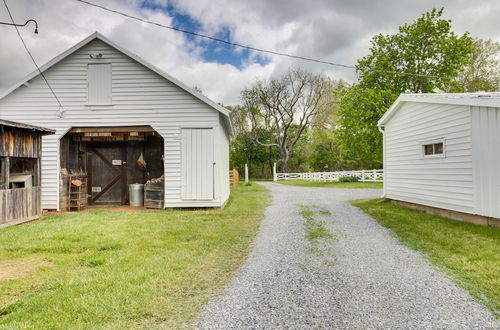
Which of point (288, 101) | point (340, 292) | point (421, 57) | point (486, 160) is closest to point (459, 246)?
point (486, 160)

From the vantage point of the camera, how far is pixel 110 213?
30.2 ft

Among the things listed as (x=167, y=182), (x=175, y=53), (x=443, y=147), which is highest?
(x=175, y=53)

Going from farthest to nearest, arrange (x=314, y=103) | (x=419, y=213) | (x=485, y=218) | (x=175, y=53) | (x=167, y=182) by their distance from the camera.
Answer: (x=314, y=103), (x=175, y=53), (x=167, y=182), (x=419, y=213), (x=485, y=218)

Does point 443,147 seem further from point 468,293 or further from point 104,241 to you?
point 104,241

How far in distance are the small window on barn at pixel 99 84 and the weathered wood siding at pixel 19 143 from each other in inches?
80.1

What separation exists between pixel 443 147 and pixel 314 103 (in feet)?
85.5

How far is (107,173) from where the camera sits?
11.4 metres

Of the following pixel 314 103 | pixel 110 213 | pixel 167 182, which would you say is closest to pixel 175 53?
pixel 167 182

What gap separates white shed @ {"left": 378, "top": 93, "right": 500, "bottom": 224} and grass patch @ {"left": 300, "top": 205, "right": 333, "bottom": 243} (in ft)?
9.93

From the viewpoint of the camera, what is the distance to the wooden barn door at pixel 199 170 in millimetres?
9656

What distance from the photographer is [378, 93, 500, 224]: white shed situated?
6.64 metres

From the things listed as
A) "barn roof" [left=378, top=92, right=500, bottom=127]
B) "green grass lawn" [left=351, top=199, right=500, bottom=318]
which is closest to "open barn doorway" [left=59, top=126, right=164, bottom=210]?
"green grass lawn" [left=351, top=199, right=500, bottom=318]

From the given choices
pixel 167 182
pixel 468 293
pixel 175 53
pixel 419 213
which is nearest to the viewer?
pixel 468 293

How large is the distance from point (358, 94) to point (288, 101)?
18284 millimetres
